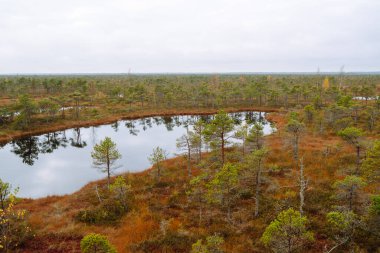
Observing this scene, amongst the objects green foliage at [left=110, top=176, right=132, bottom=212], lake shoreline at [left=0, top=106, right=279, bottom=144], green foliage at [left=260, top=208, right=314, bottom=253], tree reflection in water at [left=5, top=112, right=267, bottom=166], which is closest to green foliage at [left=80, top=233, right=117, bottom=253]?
green foliage at [left=260, top=208, right=314, bottom=253]

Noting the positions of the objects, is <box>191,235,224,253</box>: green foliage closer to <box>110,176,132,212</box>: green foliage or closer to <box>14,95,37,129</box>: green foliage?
<box>110,176,132,212</box>: green foliage

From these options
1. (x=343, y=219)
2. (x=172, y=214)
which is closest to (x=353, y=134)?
(x=343, y=219)

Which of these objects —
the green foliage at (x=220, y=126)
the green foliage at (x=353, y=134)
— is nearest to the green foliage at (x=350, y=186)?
the green foliage at (x=353, y=134)

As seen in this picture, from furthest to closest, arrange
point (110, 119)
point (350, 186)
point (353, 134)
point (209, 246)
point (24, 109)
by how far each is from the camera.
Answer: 1. point (110, 119)
2. point (24, 109)
3. point (353, 134)
4. point (350, 186)
5. point (209, 246)

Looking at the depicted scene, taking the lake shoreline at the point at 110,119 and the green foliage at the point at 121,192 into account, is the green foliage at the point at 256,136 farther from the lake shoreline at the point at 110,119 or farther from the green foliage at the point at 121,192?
the lake shoreline at the point at 110,119

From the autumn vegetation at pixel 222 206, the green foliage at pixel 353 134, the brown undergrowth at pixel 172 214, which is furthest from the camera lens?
the green foliage at pixel 353 134

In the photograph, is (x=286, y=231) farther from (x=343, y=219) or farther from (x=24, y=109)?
(x=24, y=109)

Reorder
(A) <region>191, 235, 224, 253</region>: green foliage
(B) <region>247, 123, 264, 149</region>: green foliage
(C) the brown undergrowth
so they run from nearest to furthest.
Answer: (A) <region>191, 235, 224, 253</region>: green foliage
(C) the brown undergrowth
(B) <region>247, 123, 264, 149</region>: green foliage

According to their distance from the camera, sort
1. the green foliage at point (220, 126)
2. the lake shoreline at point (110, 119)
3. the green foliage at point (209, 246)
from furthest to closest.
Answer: the lake shoreline at point (110, 119)
the green foliage at point (220, 126)
the green foliage at point (209, 246)

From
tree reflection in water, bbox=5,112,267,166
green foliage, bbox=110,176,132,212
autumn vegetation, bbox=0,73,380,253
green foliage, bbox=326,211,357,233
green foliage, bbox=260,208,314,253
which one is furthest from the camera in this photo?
tree reflection in water, bbox=5,112,267,166

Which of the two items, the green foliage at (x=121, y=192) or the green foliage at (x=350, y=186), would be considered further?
the green foliage at (x=121, y=192)

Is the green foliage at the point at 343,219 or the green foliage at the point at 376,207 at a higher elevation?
the green foliage at the point at 376,207

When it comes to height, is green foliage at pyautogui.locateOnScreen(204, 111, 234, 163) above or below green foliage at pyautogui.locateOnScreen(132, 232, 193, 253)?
above

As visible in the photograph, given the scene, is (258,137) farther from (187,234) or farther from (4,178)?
(4,178)
